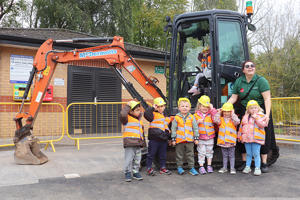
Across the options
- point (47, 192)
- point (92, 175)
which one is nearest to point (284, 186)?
point (92, 175)

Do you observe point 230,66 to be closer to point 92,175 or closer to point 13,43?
point 92,175

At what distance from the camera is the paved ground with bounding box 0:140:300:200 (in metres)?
3.69

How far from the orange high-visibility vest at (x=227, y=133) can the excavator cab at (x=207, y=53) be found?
43 cm

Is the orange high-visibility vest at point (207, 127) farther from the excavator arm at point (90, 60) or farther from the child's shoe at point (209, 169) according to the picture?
the excavator arm at point (90, 60)

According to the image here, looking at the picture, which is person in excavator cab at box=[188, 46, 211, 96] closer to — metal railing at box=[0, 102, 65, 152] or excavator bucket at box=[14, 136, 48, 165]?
excavator bucket at box=[14, 136, 48, 165]

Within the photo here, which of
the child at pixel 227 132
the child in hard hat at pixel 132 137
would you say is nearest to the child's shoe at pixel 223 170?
the child at pixel 227 132

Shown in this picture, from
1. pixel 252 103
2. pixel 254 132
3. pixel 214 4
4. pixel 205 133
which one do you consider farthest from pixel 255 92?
pixel 214 4

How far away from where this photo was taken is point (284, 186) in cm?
406

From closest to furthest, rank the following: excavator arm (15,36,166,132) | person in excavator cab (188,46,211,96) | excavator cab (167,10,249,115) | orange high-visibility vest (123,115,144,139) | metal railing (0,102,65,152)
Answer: orange high-visibility vest (123,115,144,139) → excavator cab (167,10,249,115) → person in excavator cab (188,46,211,96) → excavator arm (15,36,166,132) → metal railing (0,102,65,152)

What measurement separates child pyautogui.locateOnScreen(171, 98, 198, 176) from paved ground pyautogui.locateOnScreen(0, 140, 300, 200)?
0.27 meters

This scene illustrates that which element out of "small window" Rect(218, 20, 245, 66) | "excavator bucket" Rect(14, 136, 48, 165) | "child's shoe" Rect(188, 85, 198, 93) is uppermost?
"small window" Rect(218, 20, 245, 66)

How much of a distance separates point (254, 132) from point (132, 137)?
2.12 m

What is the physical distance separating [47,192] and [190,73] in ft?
11.7

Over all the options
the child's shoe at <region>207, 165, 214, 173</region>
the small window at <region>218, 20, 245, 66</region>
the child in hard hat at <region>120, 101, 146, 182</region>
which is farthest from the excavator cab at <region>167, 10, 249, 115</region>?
the child's shoe at <region>207, 165, 214, 173</region>
